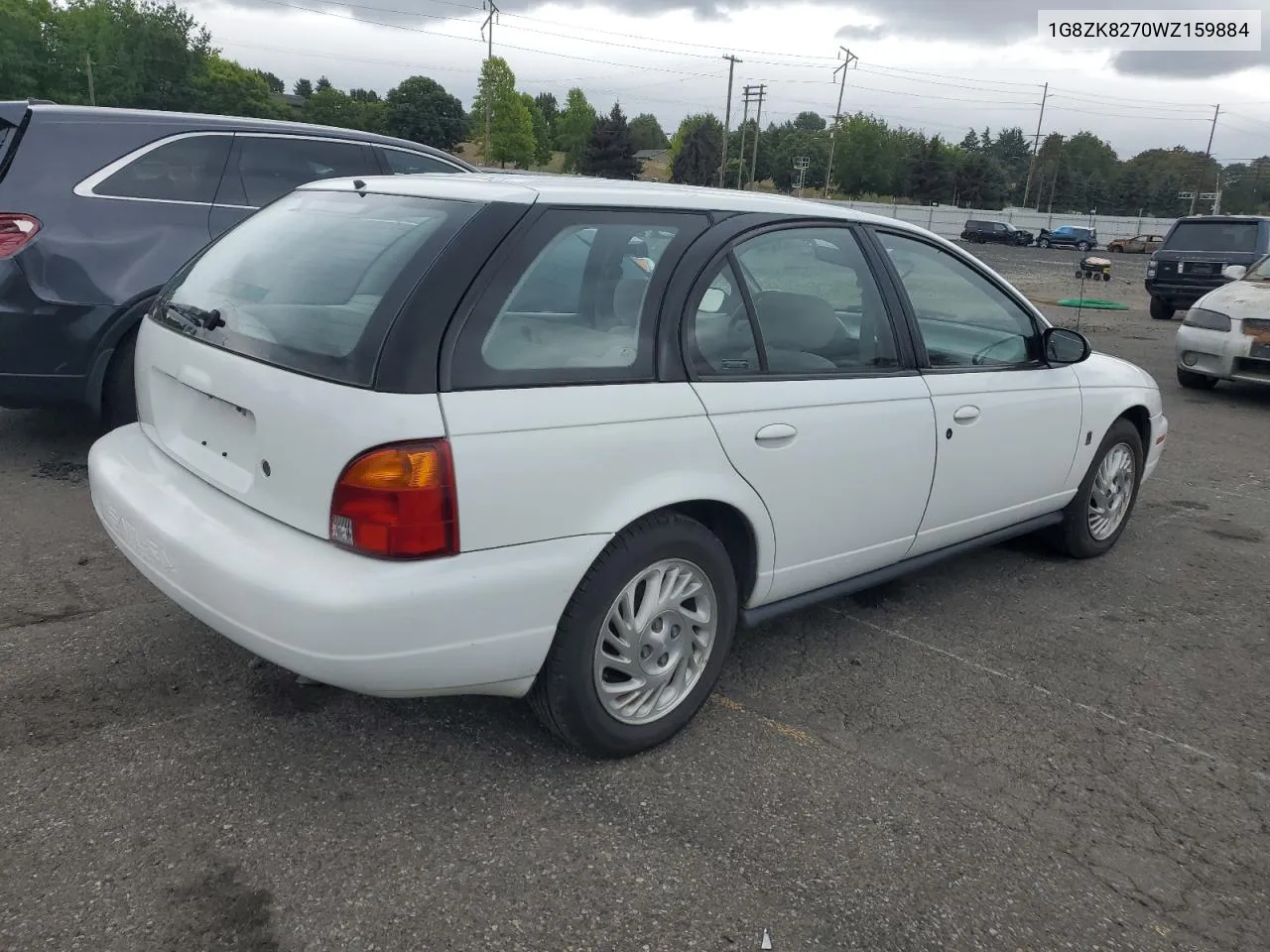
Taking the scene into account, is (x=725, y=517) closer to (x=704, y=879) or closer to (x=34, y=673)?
(x=704, y=879)

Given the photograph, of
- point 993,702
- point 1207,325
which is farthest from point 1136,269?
point 993,702

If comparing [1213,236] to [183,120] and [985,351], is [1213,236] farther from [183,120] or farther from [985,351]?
[183,120]

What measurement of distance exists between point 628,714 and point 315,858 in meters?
0.92

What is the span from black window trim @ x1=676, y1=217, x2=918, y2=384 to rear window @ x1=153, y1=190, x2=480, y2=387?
0.68 m

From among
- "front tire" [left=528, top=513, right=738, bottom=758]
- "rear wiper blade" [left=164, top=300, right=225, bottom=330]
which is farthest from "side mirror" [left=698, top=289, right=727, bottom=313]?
"rear wiper blade" [left=164, top=300, right=225, bottom=330]

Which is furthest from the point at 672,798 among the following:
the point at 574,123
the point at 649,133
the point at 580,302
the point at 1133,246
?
the point at 649,133

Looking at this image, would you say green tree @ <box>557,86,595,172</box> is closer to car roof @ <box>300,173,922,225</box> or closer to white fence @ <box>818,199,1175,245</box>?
white fence @ <box>818,199,1175,245</box>

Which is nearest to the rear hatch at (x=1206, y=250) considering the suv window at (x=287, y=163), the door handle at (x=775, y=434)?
the suv window at (x=287, y=163)

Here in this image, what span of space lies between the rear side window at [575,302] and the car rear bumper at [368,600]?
0.47 metres

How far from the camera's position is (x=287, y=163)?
596 centimetres

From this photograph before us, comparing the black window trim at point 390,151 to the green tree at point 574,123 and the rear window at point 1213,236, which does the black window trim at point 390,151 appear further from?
the green tree at point 574,123

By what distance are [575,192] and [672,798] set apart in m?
1.73

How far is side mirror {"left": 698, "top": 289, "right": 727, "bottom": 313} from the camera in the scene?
2.96 meters

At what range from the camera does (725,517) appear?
3062mm
